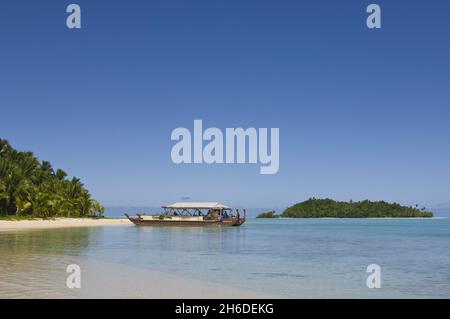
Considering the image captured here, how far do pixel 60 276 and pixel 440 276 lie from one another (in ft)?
47.5

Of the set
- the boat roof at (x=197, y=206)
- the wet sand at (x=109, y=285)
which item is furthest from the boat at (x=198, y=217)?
the wet sand at (x=109, y=285)

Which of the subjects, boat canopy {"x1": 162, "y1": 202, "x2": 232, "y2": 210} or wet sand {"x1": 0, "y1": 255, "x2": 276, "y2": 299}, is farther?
boat canopy {"x1": 162, "y1": 202, "x2": 232, "y2": 210}

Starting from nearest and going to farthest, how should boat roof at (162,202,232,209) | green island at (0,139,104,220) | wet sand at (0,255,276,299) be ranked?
1. wet sand at (0,255,276,299)
2. green island at (0,139,104,220)
3. boat roof at (162,202,232,209)

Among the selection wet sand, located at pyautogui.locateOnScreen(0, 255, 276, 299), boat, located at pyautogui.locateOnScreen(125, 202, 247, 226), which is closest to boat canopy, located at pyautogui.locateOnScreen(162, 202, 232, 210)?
boat, located at pyautogui.locateOnScreen(125, 202, 247, 226)

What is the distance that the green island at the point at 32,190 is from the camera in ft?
192

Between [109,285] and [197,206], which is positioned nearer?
[109,285]

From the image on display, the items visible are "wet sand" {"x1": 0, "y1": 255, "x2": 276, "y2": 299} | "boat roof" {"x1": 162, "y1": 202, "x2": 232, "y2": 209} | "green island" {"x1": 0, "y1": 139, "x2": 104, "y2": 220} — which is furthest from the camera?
"boat roof" {"x1": 162, "y1": 202, "x2": 232, "y2": 209}

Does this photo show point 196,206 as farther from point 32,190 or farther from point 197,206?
point 32,190

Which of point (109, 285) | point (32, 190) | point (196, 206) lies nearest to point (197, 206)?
point (196, 206)

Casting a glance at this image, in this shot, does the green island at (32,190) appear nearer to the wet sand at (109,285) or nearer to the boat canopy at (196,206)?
the boat canopy at (196,206)

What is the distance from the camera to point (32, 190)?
204 feet

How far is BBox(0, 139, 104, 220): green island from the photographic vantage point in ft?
192

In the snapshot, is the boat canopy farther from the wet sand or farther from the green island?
the wet sand
